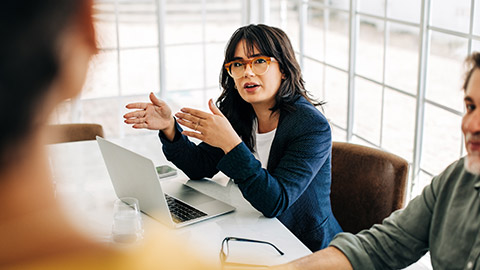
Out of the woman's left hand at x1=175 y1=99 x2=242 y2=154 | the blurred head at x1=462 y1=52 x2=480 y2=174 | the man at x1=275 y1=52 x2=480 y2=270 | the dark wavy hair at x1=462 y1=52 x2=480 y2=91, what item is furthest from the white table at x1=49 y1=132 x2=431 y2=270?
the dark wavy hair at x1=462 y1=52 x2=480 y2=91

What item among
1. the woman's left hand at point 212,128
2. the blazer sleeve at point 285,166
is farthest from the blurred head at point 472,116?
the woman's left hand at point 212,128

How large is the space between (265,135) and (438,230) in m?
0.86

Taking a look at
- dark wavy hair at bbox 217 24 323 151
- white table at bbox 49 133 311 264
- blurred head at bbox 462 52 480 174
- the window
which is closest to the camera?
blurred head at bbox 462 52 480 174

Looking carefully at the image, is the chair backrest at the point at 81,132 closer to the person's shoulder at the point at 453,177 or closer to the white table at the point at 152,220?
the white table at the point at 152,220

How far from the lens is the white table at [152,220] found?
1740 millimetres

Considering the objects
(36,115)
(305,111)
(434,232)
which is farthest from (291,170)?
(36,115)

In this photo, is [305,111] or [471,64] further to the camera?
[305,111]

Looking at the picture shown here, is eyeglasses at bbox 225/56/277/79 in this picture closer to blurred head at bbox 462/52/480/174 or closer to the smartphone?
the smartphone

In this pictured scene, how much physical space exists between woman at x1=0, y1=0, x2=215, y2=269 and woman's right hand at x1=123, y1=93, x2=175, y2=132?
184 centimetres

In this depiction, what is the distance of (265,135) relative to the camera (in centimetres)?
226

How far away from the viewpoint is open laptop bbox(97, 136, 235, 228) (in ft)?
5.98

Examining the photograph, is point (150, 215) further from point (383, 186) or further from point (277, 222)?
point (383, 186)

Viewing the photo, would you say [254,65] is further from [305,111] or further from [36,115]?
[36,115]

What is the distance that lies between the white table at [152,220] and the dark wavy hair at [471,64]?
0.65m
